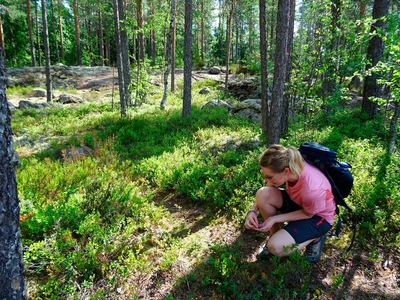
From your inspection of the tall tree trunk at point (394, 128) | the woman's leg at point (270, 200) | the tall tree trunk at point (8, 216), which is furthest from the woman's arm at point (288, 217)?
the tall tree trunk at point (394, 128)

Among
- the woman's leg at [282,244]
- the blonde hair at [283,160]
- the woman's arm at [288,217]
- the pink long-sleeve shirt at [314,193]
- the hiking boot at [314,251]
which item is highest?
the blonde hair at [283,160]

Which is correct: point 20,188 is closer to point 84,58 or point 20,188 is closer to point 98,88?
point 98,88

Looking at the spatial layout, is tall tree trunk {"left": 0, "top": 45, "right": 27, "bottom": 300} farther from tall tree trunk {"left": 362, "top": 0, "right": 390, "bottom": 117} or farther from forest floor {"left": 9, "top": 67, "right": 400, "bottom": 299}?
tall tree trunk {"left": 362, "top": 0, "right": 390, "bottom": 117}

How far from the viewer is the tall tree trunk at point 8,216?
1890mm

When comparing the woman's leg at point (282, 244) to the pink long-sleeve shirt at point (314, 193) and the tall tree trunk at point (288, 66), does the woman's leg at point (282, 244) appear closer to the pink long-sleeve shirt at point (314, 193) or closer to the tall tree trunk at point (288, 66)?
the pink long-sleeve shirt at point (314, 193)

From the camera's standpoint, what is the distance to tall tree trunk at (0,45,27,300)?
1890mm

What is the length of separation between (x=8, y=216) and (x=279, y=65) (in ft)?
18.5

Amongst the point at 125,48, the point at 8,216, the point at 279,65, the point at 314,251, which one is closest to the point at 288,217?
the point at 314,251

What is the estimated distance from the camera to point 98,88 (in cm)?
2336

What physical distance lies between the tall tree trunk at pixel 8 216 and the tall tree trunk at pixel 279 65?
5.27 meters

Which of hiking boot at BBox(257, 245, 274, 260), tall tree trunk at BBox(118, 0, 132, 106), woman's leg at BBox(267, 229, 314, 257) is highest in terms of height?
tall tree trunk at BBox(118, 0, 132, 106)

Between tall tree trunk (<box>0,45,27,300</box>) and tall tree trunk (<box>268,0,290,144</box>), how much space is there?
5270 millimetres

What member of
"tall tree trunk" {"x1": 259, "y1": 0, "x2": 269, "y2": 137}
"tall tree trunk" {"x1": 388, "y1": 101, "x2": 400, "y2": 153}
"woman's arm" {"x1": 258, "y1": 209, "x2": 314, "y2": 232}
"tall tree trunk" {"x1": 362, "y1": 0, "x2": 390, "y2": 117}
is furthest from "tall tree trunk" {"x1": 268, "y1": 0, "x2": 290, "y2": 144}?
"tall tree trunk" {"x1": 362, "y1": 0, "x2": 390, "y2": 117}

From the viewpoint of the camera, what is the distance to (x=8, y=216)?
1973mm
